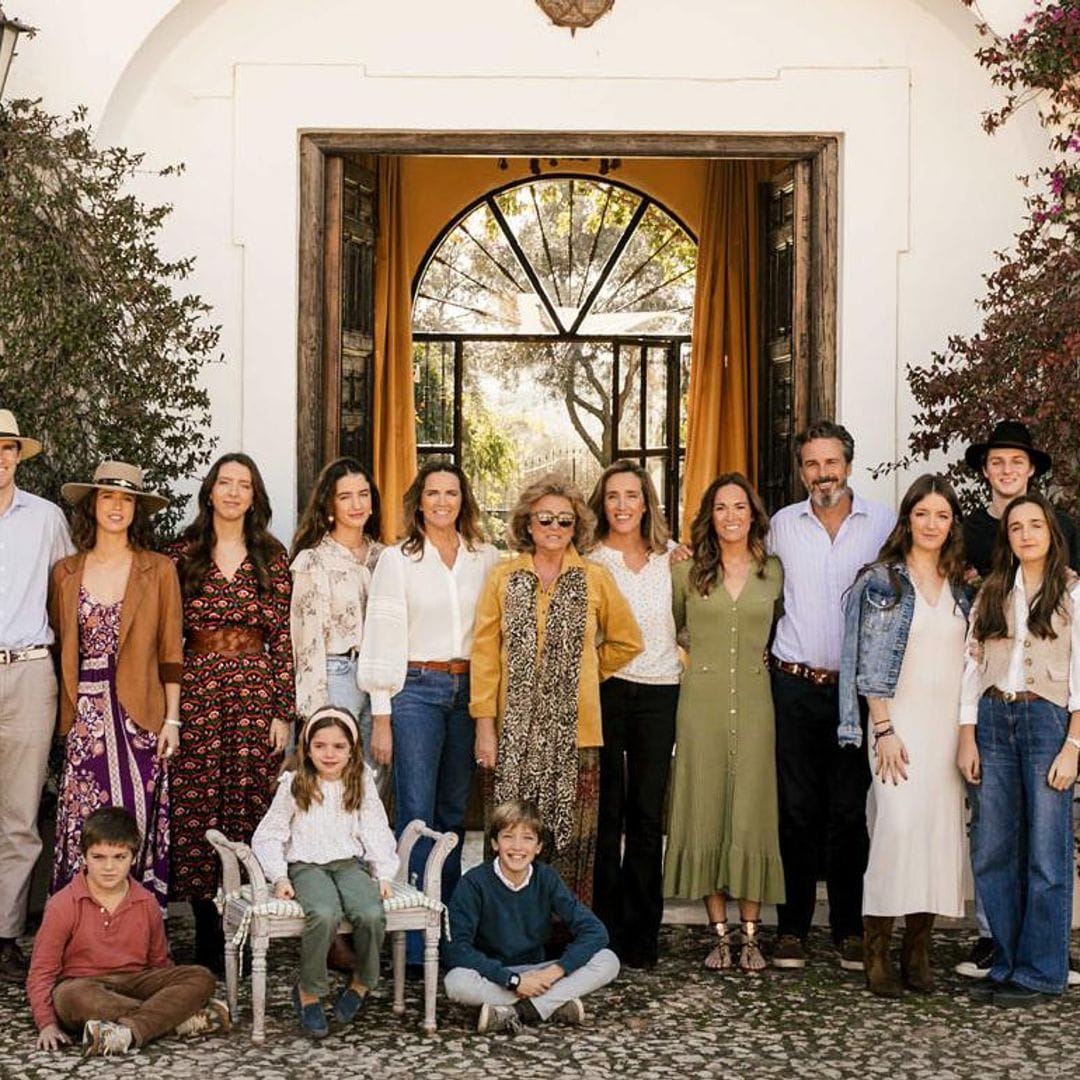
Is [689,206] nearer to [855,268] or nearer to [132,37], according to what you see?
[855,268]

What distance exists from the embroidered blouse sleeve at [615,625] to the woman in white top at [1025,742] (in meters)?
1.15

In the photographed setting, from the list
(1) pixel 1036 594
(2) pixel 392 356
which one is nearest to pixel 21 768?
(1) pixel 1036 594

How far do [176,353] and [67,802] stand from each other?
196cm

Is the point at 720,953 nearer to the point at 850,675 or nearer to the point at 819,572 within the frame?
the point at 850,675

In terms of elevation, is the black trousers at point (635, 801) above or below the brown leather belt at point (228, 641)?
below

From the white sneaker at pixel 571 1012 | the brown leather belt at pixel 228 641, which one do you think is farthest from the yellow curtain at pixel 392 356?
the white sneaker at pixel 571 1012

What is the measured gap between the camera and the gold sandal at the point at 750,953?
21.4 ft

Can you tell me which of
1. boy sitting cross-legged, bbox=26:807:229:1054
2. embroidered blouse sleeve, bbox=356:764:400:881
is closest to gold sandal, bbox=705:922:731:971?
embroidered blouse sleeve, bbox=356:764:400:881

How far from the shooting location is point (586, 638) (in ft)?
21.1

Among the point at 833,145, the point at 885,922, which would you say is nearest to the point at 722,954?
the point at 885,922

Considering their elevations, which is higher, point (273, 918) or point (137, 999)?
point (273, 918)

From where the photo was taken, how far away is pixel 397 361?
1225cm

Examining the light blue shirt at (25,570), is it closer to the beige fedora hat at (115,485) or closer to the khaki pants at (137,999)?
the beige fedora hat at (115,485)

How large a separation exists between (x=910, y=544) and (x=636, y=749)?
3.97 feet
